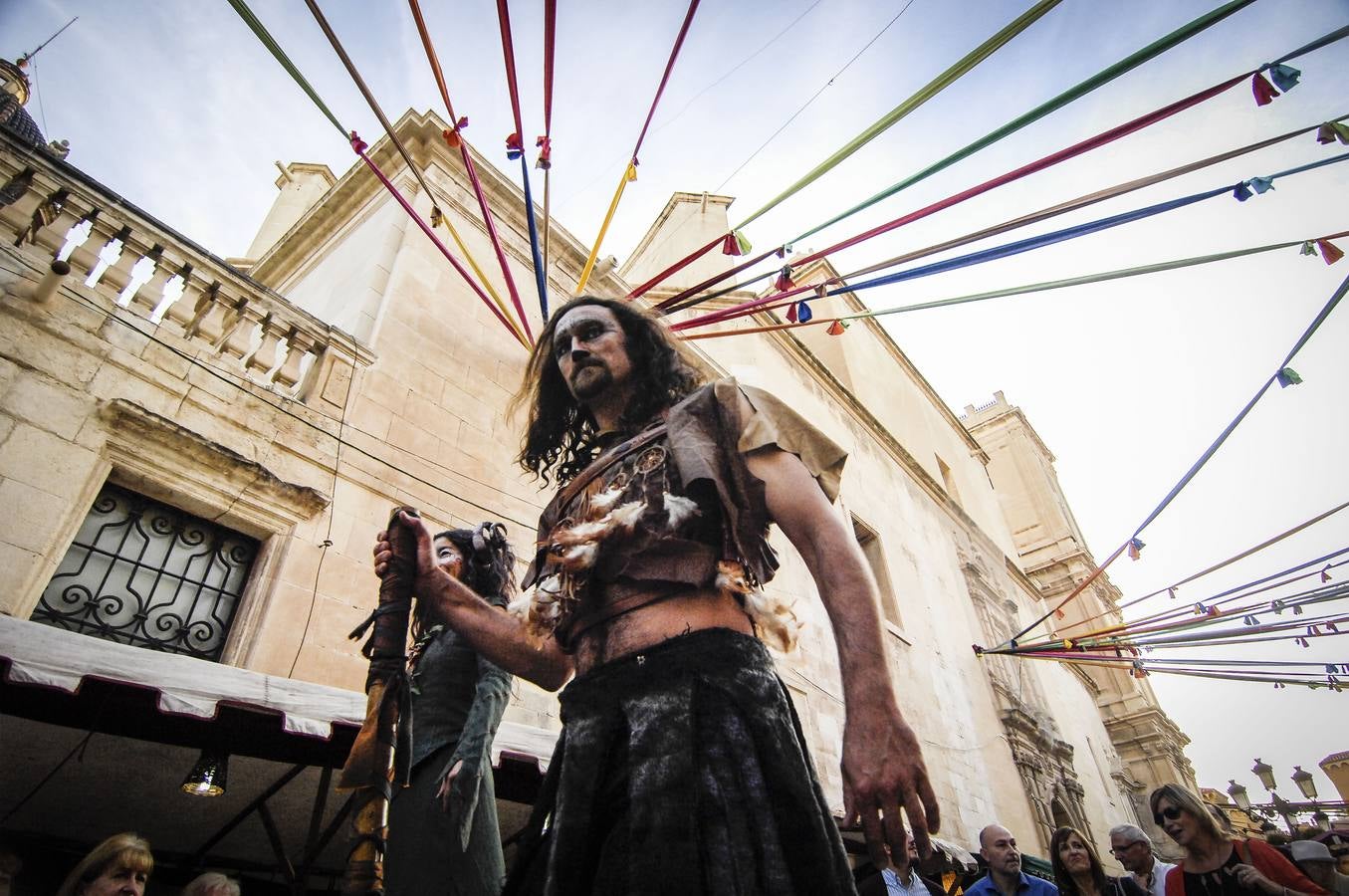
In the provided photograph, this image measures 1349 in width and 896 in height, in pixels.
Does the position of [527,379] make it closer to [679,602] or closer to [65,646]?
[679,602]

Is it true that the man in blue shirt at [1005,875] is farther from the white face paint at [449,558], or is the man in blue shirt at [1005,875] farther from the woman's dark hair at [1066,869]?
the white face paint at [449,558]

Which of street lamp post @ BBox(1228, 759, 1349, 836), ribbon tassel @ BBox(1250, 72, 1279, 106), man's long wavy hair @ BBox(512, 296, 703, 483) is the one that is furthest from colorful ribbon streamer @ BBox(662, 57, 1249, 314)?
street lamp post @ BBox(1228, 759, 1349, 836)

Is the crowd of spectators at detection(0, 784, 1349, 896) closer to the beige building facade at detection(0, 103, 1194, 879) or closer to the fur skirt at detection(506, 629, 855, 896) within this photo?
the beige building facade at detection(0, 103, 1194, 879)

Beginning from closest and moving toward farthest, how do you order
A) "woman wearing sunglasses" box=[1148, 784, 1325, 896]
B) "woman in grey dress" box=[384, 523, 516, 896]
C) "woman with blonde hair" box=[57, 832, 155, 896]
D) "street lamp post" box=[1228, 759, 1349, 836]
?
"woman in grey dress" box=[384, 523, 516, 896], "woman with blonde hair" box=[57, 832, 155, 896], "woman wearing sunglasses" box=[1148, 784, 1325, 896], "street lamp post" box=[1228, 759, 1349, 836]

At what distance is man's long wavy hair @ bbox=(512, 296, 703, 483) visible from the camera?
2053mm

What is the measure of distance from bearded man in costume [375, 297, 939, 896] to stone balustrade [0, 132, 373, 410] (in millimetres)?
4603

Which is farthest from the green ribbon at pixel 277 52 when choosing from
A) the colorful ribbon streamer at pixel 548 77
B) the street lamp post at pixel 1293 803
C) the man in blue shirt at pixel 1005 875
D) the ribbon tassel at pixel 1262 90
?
the street lamp post at pixel 1293 803

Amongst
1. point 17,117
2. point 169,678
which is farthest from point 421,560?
point 17,117

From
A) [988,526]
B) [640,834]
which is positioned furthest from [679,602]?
[988,526]

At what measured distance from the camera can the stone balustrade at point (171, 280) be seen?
4.68 m

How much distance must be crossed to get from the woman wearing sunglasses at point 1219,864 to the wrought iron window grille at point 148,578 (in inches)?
237

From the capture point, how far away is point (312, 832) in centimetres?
317

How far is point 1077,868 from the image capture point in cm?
441

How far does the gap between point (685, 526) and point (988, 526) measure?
69.1 ft
